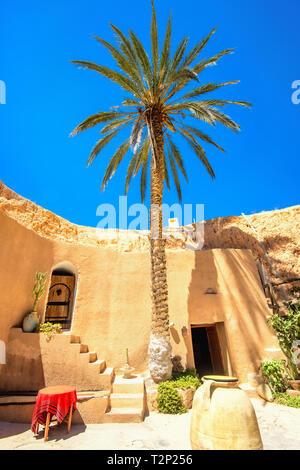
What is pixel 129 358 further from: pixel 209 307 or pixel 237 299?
pixel 237 299

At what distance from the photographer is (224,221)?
15.3 meters

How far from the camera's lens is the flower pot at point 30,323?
641 centimetres

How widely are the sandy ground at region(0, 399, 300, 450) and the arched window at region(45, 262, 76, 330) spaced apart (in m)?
3.93

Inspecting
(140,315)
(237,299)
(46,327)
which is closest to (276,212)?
(237,299)

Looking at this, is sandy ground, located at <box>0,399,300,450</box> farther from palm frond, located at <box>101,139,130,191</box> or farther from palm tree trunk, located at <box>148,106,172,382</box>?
palm frond, located at <box>101,139,130,191</box>

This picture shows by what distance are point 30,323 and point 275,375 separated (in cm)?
831

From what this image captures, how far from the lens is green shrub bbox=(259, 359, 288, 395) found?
Result: 7.53 m

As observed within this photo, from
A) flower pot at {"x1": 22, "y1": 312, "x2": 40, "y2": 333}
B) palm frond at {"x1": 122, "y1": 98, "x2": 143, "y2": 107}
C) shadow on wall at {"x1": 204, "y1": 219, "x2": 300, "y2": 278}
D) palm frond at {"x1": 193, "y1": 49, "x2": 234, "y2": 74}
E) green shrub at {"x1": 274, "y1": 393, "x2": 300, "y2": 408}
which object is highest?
palm frond at {"x1": 193, "y1": 49, "x2": 234, "y2": 74}

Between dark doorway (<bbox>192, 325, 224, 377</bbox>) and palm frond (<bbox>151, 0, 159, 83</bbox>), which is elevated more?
palm frond (<bbox>151, 0, 159, 83</bbox>)

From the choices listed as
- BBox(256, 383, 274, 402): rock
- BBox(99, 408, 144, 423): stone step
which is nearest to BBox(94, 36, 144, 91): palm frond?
BBox(99, 408, 144, 423): stone step

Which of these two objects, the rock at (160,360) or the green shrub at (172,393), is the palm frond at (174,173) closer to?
the rock at (160,360)

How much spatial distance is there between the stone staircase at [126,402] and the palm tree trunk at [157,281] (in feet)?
2.46

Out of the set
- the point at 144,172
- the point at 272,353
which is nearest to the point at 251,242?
the point at 272,353

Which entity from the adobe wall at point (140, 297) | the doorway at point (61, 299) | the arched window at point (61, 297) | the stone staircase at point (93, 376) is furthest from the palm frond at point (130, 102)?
the stone staircase at point (93, 376)
